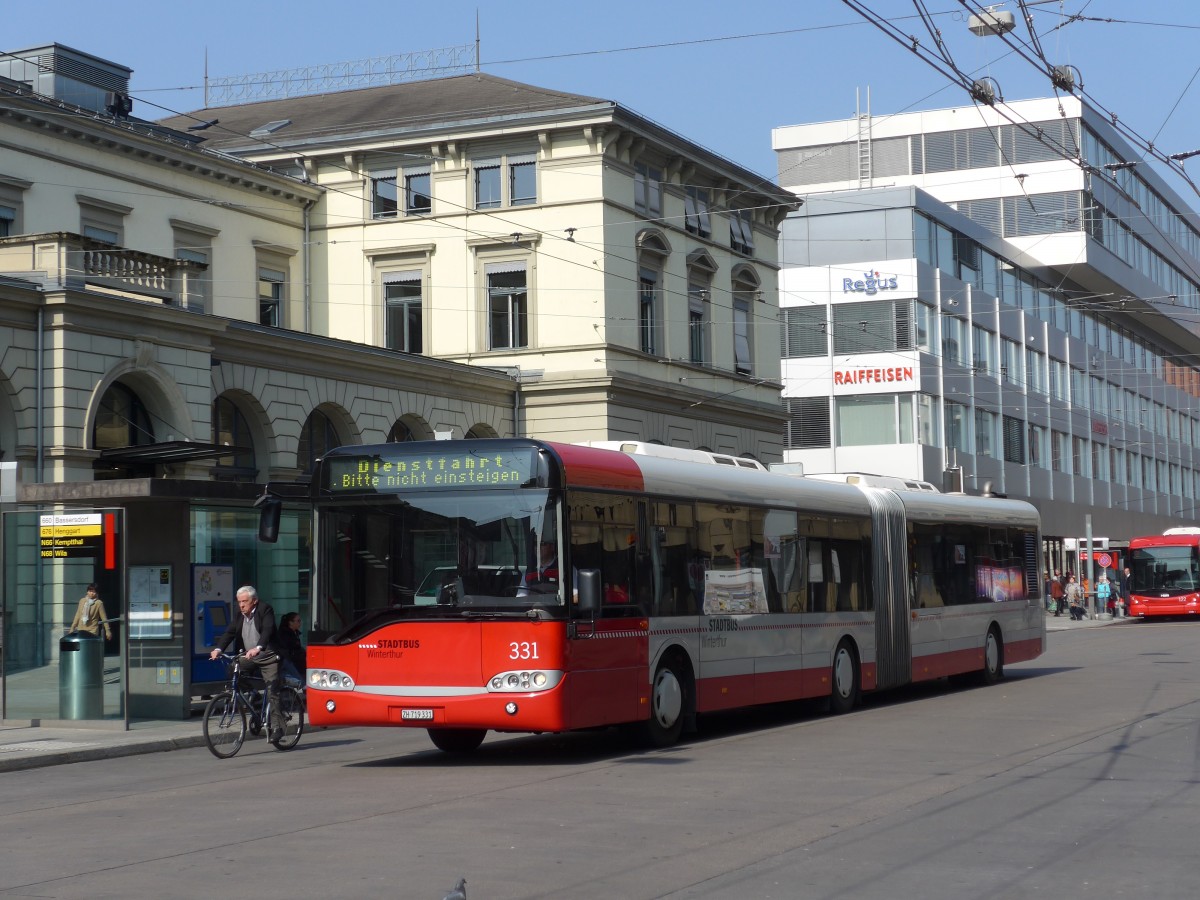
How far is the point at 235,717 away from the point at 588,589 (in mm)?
4591

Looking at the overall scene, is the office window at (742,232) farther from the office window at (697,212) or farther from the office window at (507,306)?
the office window at (507,306)

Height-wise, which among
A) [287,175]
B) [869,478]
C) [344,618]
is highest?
[287,175]

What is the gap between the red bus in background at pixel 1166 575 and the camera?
195 feet

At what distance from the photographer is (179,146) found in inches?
1506

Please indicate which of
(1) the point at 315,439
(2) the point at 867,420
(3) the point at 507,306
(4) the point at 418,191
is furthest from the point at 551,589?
(2) the point at 867,420

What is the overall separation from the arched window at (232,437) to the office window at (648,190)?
1373cm

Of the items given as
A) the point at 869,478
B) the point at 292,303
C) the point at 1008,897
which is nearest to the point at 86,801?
the point at 1008,897

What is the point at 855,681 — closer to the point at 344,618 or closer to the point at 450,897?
the point at 344,618

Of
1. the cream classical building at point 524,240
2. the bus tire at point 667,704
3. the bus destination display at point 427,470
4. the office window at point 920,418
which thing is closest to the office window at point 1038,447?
the office window at point 920,418

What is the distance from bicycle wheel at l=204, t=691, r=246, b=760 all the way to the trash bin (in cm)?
337

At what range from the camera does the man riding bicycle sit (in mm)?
16703

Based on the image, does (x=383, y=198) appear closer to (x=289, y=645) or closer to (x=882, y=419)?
(x=882, y=419)

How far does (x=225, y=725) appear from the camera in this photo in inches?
648

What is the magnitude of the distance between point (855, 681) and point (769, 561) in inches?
118
